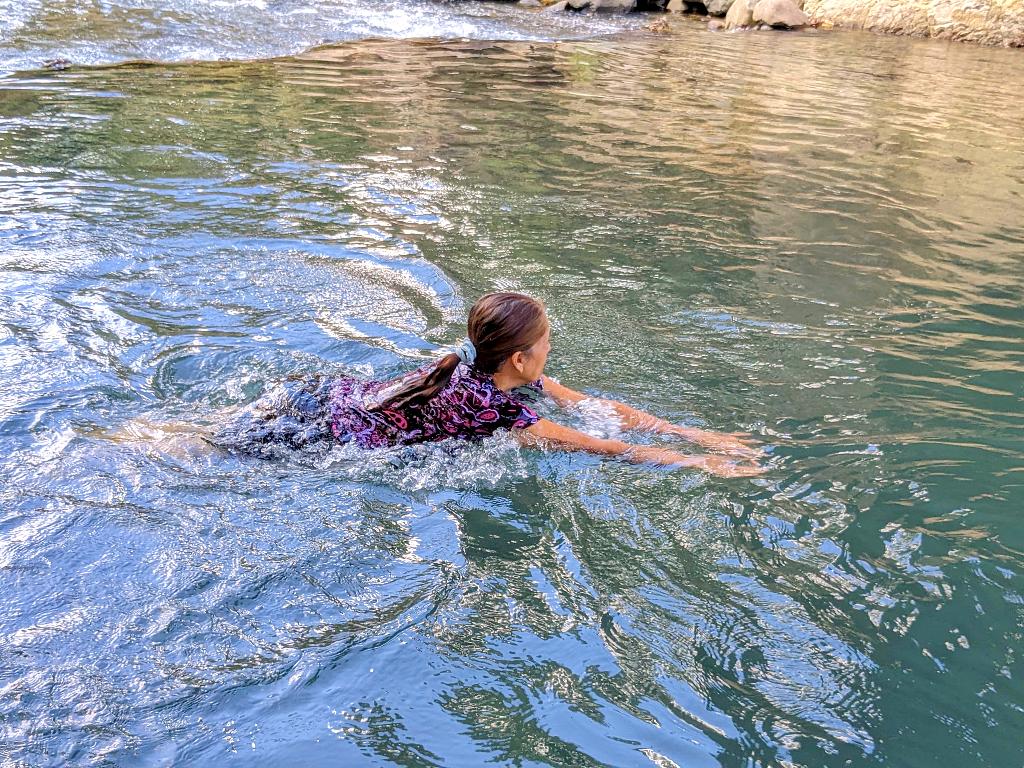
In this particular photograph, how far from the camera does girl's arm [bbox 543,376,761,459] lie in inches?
168

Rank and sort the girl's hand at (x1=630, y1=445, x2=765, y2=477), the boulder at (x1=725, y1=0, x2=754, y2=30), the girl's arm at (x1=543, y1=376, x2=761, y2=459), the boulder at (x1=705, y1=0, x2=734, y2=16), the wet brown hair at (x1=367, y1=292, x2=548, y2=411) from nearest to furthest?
the wet brown hair at (x1=367, y1=292, x2=548, y2=411) → the girl's hand at (x1=630, y1=445, x2=765, y2=477) → the girl's arm at (x1=543, y1=376, x2=761, y2=459) → the boulder at (x1=725, y1=0, x2=754, y2=30) → the boulder at (x1=705, y1=0, x2=734, y2=16)

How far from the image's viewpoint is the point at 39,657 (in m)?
2.90

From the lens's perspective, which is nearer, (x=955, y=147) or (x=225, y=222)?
(x=225, y=222)

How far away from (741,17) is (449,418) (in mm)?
18689

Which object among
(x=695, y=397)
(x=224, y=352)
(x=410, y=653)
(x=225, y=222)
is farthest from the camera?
(x=225, y=222)

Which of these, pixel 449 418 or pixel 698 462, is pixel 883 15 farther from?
pixel 449 418

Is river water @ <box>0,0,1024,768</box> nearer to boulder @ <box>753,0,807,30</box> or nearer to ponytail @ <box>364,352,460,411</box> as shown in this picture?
ponytail @ <box>364,352,460,411</box>

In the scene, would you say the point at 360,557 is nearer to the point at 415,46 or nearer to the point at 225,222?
the point at 225,222

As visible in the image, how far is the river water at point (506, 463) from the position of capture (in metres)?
2.79

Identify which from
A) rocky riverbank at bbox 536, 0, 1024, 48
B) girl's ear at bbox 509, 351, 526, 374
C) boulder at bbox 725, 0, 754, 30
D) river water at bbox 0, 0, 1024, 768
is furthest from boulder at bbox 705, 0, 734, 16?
girl's ear at bbox 509, 351, 526, 374

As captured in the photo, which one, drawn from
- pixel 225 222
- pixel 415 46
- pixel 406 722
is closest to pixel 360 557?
pixel 406 722

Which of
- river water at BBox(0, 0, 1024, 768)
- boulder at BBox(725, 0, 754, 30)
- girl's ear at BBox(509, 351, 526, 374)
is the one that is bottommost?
river water at BBox(0, 0, 1024, 768)

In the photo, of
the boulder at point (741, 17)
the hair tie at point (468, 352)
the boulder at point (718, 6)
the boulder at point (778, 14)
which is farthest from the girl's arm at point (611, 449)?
the boulder at point (718, 6)

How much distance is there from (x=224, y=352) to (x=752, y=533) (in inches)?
124
